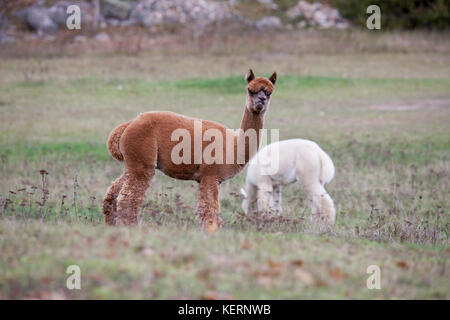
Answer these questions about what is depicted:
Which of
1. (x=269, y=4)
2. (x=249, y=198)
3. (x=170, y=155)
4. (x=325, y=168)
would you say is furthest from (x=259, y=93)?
(x=269, y=4)

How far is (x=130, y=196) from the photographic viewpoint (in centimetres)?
723

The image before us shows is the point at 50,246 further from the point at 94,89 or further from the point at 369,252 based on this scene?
the point at 94,89

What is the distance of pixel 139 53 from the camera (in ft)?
92.2

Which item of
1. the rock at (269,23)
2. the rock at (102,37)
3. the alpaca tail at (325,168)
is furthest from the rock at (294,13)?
the alpaca tail at (325,168)

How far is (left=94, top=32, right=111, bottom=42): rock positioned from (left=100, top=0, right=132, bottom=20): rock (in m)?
5.74

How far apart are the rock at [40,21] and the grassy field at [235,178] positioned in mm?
9674

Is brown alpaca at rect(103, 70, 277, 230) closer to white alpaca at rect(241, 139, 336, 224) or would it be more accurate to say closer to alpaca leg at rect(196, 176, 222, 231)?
alpaca leg at rect(196, 176, 222, 231)

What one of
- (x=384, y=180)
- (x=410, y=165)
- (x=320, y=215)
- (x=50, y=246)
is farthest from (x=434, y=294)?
(x=410, y=165)

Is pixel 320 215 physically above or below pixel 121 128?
below

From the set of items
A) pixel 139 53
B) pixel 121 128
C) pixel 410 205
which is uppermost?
pixel 139 53

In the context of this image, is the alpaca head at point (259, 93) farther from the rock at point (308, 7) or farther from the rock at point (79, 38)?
the rock at point (308, 7)

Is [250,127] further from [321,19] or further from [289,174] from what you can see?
[321,19]

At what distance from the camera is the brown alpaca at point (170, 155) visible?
7164 millimetres

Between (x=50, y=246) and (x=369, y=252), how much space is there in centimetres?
290
